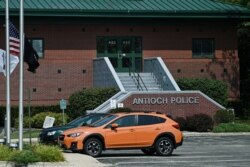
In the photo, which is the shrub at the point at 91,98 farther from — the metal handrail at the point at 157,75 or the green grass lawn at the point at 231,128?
the green grass lawn at the point at 231,128

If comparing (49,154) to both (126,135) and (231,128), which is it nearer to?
(126,135)

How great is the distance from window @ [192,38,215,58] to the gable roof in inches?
89.3

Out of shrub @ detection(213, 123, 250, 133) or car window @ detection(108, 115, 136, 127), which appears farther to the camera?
shrub @ detection(213, 123, 250, 133)

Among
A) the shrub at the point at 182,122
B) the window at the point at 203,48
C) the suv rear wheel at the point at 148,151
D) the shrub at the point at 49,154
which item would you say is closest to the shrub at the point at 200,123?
the shrub at the point at 182,122

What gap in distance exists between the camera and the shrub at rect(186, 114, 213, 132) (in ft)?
133

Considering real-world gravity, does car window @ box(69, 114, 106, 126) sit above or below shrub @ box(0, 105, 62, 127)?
below

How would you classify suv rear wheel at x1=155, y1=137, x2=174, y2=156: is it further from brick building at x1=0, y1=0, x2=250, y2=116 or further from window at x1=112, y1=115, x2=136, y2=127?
brick building at x1=0, y1=0, x2=250, y2=116

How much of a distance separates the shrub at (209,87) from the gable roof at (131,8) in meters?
4.78

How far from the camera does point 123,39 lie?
47.8 meters

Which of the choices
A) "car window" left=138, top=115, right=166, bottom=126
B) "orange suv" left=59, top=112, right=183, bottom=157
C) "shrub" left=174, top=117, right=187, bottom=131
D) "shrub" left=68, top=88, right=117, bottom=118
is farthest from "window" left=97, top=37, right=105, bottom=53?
"car window" left=138, top=115, right=166, bottom=126

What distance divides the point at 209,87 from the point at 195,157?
2179 cm

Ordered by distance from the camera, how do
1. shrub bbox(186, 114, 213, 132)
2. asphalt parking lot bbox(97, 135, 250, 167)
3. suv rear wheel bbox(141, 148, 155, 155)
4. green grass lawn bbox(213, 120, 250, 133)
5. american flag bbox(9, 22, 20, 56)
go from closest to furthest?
asphalt parking lot bbox(97, 135, 250, 167)
american flag bbox(9, 22, 20, 56)
suv rear wheel bbox(141, 148, 155, 155)
green grass lawn bbox(213, 120, 250, 133)
shrub bbox(186, 114, 213, 132)

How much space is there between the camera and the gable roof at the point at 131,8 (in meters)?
44.8

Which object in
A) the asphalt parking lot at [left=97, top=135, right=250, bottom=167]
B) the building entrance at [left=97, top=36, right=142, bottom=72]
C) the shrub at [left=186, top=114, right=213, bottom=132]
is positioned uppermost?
the building entrance at [left=97, top=36, right=142, bottom=72]
